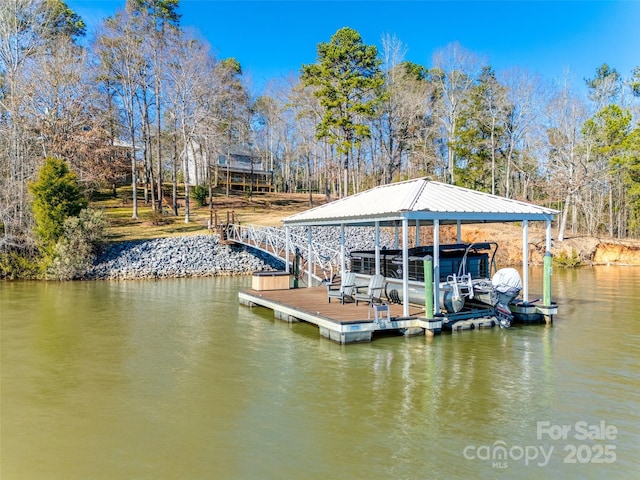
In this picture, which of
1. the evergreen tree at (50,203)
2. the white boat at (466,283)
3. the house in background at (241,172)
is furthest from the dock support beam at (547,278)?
the house in background at (241,172)

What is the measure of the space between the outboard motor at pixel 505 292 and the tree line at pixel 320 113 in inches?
867

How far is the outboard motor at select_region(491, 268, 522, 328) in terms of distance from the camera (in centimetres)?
1159

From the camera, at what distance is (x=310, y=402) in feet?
23.6

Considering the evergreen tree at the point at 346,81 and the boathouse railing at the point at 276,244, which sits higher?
the evergreen tree at the point at 346,81

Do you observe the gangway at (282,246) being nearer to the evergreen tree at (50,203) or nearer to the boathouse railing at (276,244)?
the boathouse railing at (276,244)

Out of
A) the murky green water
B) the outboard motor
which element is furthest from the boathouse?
the murky green water

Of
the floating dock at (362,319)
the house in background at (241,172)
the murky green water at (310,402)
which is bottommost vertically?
the murky green water at (310,402)

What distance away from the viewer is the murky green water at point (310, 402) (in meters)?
5.31

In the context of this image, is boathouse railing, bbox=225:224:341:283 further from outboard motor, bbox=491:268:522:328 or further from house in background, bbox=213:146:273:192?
house in background, bbox=213:146:273:192

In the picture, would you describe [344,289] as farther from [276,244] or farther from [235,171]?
[235,171]

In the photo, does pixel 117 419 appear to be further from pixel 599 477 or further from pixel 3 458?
pixel 599 477

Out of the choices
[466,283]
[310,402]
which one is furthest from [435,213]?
[310,402]

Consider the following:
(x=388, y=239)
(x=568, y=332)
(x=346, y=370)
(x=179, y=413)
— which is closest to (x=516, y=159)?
(x=388, y=239)

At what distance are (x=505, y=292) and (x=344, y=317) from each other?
156 inches
